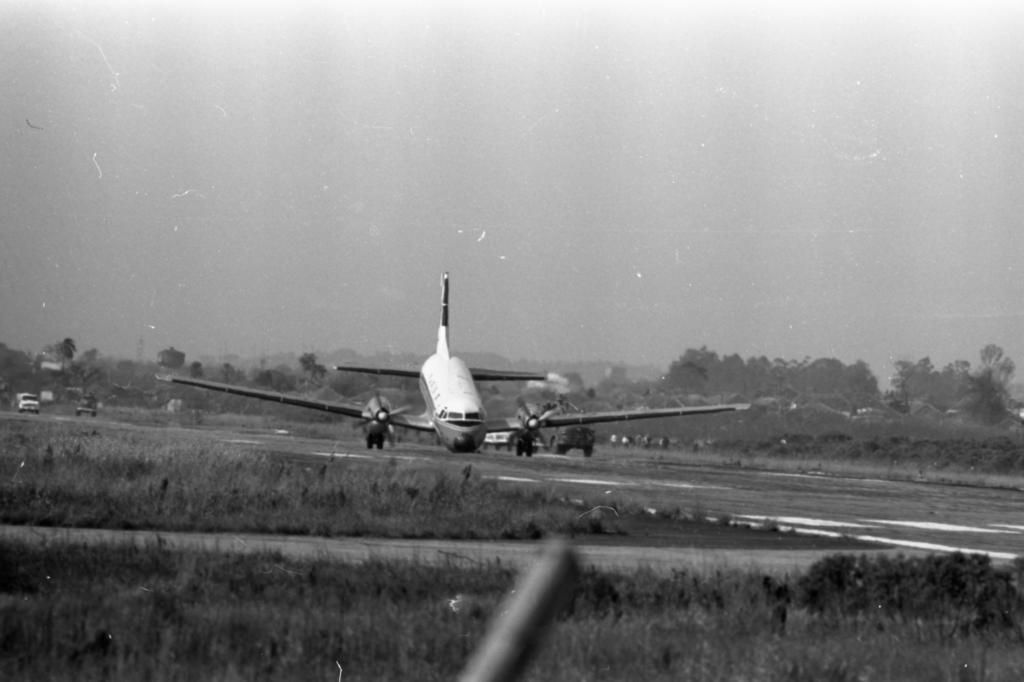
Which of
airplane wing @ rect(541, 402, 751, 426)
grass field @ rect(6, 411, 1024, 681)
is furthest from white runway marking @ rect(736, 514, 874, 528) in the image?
airplane wing @ rect(541, 402, 751, 426)

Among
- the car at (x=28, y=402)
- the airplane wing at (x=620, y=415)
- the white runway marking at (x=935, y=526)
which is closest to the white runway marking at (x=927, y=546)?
the white runway marking at (x=935, y=526)

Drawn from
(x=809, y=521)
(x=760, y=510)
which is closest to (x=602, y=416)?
(x=760, y=510)

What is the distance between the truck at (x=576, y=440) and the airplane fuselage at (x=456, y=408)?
12563mm

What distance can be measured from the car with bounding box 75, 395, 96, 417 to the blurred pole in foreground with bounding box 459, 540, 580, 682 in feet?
290

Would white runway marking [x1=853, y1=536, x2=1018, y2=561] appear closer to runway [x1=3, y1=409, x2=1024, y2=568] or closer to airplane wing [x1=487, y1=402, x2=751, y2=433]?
runway [x1=3, y1=409, x2=1024, y2=568]

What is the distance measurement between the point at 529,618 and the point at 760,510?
91.8 feet

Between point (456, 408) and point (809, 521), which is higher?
point (456, 408)

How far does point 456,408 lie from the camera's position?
172 feet

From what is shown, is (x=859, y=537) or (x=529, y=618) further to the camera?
(x=859, y=537)

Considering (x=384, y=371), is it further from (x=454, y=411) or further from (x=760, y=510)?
(x=760, y=510)

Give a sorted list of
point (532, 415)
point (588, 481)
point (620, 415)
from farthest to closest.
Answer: point (620, 415) → point (532, 415) → point (588, 481)

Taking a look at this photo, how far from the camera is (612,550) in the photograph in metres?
19.1

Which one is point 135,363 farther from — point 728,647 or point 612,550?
point 728,647

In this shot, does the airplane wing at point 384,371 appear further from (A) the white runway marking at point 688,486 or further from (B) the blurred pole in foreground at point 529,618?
(B) the blurred pole in foreground at point 529,618
